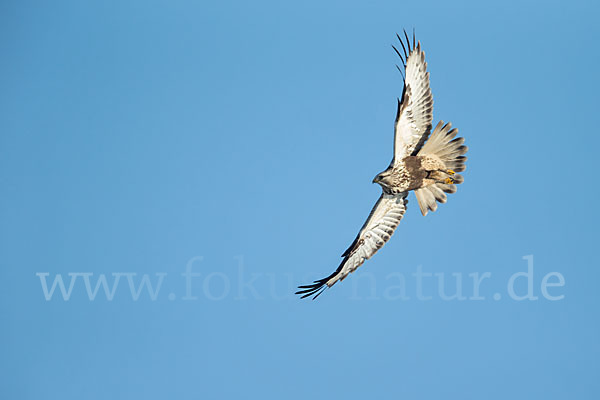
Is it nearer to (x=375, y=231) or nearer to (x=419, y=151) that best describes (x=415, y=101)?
(x=419, y=151)

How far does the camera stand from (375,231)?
1130 cm

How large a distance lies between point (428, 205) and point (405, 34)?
99.5 inches

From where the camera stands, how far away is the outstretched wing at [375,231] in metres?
11.1

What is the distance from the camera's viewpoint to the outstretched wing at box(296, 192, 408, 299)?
11062 mm

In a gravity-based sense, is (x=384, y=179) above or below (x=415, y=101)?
below

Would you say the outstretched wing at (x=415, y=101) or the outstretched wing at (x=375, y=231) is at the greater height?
the outstretched wing at (x=415, y=101)

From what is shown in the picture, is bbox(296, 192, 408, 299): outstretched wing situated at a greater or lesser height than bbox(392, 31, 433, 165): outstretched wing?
lesser

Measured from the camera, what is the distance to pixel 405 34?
33.4 ft

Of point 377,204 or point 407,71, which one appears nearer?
point 407,71

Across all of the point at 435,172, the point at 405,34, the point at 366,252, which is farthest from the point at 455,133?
the point at 366,252

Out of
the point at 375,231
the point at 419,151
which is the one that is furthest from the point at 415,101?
the point at 375,231

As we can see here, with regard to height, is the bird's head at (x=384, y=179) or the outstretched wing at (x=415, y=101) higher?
the outstretched wing at (x=415, y=101)

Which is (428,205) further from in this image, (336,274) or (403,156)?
(336,274)

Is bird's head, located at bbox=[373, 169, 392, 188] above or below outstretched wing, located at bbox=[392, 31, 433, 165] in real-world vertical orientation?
below
